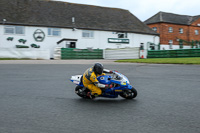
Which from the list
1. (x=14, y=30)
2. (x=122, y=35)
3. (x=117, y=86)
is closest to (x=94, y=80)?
(x=117, y=86)

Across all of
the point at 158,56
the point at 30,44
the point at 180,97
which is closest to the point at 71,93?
the point at 180,97

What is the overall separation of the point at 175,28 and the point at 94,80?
48676 mm

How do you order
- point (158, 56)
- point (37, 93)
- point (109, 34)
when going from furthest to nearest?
1. point (109, 34)
2. point (158, 56)
3. point (37, 93)

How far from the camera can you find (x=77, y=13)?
129 ft

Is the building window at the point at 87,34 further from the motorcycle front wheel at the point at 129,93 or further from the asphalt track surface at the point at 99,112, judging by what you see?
the motorcycle front wheel at the point at 129,93

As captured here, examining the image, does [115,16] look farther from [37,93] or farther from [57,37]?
[37,93]

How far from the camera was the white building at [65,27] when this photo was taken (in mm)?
33219

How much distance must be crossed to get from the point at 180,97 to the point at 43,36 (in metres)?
29.4

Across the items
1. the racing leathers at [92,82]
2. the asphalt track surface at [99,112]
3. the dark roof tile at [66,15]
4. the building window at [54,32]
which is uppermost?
the dark roof tile at [66,15]

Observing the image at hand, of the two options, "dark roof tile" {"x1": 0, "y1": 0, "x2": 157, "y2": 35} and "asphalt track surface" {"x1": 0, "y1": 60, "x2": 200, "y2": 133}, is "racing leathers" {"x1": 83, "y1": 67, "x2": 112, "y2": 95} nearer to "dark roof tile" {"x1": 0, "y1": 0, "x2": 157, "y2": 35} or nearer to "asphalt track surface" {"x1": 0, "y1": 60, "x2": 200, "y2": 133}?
"asphalt track surface" {"x1": 0, "y1": 60, "x2": 200, "y2": 133}

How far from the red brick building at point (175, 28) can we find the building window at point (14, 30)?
27.5 meters

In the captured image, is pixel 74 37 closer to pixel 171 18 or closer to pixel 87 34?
pixel 87 34

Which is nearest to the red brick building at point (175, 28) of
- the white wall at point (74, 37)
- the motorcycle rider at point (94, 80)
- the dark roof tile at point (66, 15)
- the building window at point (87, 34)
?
the dark roof tile at point (66, 15)

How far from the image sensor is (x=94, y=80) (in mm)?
6953
